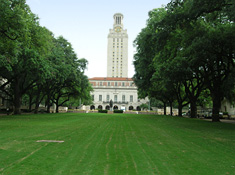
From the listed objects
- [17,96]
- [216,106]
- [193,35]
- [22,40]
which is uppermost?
[193,35]

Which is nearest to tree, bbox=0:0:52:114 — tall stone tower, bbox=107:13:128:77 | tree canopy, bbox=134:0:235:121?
tree canopy, bbox=134:0:235:121

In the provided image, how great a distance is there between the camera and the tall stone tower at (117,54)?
14000 cm

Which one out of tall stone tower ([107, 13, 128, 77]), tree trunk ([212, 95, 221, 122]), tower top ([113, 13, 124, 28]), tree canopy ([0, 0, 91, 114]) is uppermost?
tower top ([113, 13, 124, 28])

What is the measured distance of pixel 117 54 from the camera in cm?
14150

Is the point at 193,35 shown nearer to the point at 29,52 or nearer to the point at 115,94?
the point at 29,52

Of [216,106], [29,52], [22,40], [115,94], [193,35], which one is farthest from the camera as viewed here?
[115,94]

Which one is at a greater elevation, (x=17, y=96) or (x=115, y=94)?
(x=115, y=94)

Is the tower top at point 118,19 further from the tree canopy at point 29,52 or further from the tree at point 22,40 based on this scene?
the tree at point 22,40

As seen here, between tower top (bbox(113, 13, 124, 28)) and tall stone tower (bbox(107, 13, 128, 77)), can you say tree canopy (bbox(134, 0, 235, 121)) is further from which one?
tower top (bbox(113, 13, 124, 28))

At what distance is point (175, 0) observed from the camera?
53.1 feet

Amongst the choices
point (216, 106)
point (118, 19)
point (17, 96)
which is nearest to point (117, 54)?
point (118, 19)

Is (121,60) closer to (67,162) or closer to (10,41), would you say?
(10,41)

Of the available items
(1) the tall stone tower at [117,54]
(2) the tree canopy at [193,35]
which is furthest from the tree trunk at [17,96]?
(1) the tall stone tower at [117,54]

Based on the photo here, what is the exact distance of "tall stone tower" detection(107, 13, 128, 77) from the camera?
140 m
